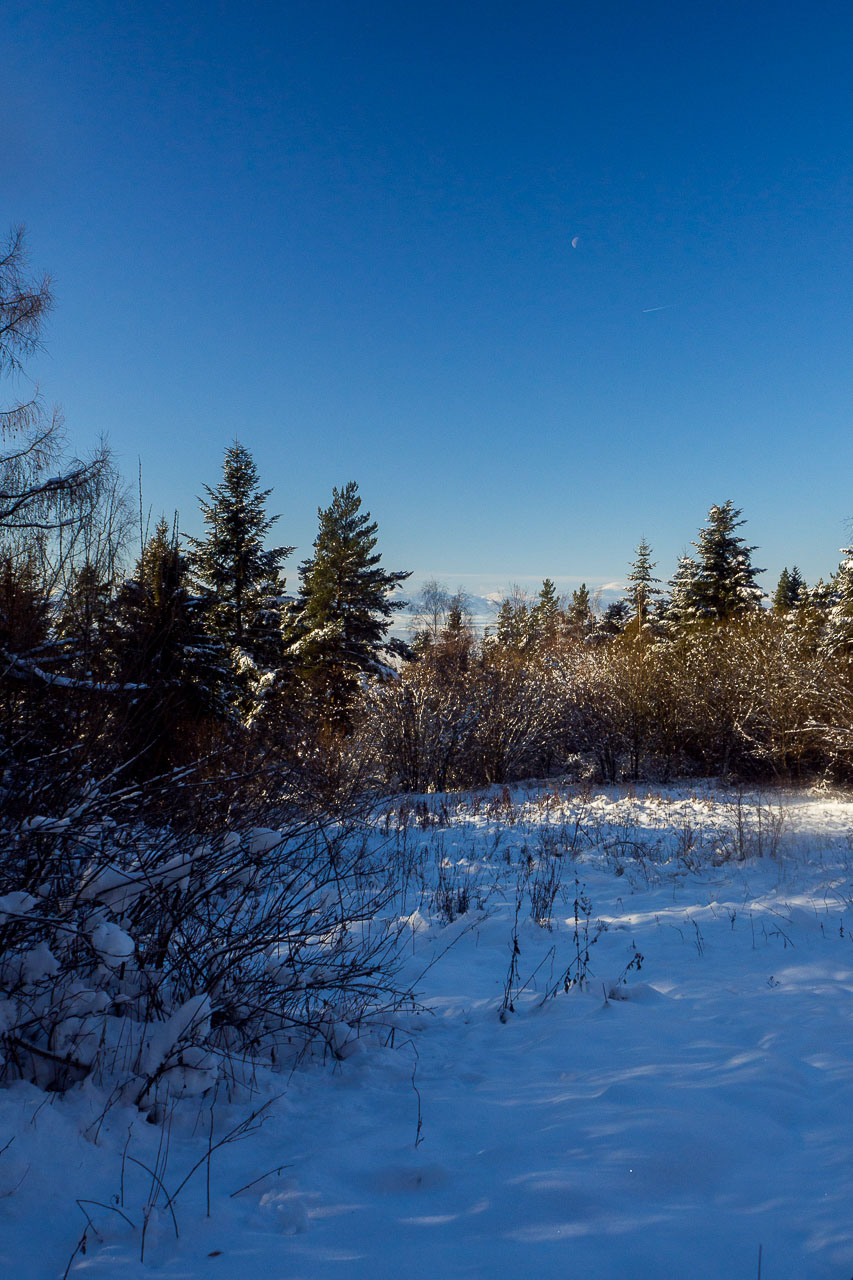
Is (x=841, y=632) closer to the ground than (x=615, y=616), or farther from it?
closer to the ground

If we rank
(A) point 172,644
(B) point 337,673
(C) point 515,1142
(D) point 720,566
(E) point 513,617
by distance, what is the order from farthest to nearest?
1. (E) point 513,617
2. (D) point 720,566
3. (B) point 337,673
4. (A) point 172,644
5. (C) point 515,1142

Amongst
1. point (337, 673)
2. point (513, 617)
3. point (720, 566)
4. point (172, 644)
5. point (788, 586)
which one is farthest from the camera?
point (513, 617)

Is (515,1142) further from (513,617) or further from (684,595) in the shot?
(513,617)

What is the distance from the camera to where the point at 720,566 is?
1022 inches

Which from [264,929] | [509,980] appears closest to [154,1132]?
[264,929]

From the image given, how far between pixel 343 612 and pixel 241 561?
12.0 ft

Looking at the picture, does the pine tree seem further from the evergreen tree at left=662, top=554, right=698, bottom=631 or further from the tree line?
the evergreen tree at left=662, top=554, right=698, bottom=631

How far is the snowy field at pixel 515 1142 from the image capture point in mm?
2012

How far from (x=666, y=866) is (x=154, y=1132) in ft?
19.6

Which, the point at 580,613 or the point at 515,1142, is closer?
the point at 515,1142

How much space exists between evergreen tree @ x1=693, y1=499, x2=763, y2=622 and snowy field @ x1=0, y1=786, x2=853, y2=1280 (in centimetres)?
2251

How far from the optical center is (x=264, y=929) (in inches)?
131

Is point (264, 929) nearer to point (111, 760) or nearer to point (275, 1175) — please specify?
point (275, 1175)

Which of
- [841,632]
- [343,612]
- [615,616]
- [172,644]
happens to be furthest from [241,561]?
[615,616]
